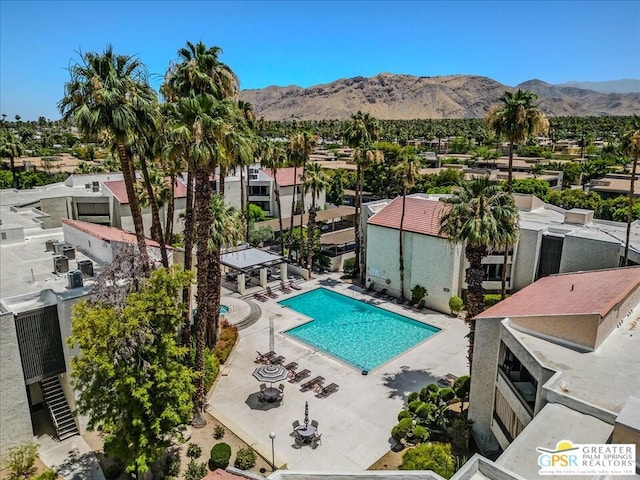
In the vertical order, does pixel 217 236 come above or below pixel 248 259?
above

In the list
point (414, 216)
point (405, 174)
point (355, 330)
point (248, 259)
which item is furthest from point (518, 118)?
point (248, 259)

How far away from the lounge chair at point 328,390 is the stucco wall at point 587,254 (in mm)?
18376

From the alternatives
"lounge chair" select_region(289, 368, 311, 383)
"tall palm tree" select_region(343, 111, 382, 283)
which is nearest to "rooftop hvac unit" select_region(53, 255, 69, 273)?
"lounge chair" select_region(289, 368, 311, 383)

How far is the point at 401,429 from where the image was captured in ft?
68.7

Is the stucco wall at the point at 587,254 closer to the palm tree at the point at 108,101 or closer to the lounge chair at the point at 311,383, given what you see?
the lounge chair at the point at 311,383

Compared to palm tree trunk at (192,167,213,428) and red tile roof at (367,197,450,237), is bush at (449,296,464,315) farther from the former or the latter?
palm tree trunk at (192,167,213,428)

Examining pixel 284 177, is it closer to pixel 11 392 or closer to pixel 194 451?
pixel 194 451

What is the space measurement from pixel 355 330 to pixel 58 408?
20016 mm

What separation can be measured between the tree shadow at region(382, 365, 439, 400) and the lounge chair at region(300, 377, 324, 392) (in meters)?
3.81

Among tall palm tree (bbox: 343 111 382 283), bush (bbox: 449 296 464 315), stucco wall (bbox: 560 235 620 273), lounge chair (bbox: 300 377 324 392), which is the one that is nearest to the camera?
lounge chair (bbox: 300 377 324 392)

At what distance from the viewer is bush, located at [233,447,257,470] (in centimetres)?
1922

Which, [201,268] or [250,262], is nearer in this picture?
[201,268]

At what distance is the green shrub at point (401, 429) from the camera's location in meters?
21.0

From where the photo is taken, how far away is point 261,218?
62000mm
